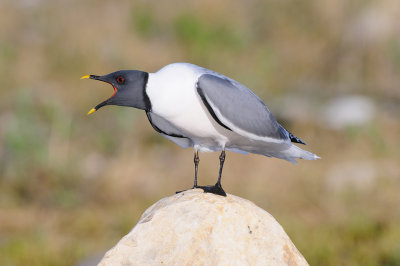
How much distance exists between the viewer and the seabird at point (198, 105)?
8.40 feet

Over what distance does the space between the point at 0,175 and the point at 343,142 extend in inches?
167

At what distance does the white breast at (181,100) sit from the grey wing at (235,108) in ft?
0.14

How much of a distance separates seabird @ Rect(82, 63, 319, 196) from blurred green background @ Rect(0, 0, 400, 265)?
2009 millimetres

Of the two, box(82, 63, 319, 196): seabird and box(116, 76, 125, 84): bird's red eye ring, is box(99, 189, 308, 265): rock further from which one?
box(116, 76, 125, 84): bird's red eye ring

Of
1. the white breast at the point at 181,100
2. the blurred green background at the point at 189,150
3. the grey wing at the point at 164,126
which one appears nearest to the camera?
the white breast at the point at 181,100

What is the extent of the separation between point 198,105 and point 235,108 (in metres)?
0.20

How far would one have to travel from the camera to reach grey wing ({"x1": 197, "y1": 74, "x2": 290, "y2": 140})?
102 inches

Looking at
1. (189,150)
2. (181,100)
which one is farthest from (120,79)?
(189,150)

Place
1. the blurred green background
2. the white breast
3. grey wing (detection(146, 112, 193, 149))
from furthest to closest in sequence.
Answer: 1. the blurred green background
2. grey wing (detection(146, 112, 193, 149))
3. the white breast

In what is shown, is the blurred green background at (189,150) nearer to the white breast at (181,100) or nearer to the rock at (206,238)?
the rock at (206,238)

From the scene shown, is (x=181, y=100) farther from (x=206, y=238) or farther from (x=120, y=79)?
(x=206, y=238)

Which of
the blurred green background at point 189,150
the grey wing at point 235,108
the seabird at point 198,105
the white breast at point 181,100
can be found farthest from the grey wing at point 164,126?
the blurred green background at point 189,150

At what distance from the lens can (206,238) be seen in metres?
2.58

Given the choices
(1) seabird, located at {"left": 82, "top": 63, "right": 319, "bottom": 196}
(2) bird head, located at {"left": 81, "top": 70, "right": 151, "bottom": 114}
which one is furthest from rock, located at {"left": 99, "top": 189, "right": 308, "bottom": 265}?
(2) bird head, located at {"left": 81, "top": 70, "right": 151, "bottom": 114}
